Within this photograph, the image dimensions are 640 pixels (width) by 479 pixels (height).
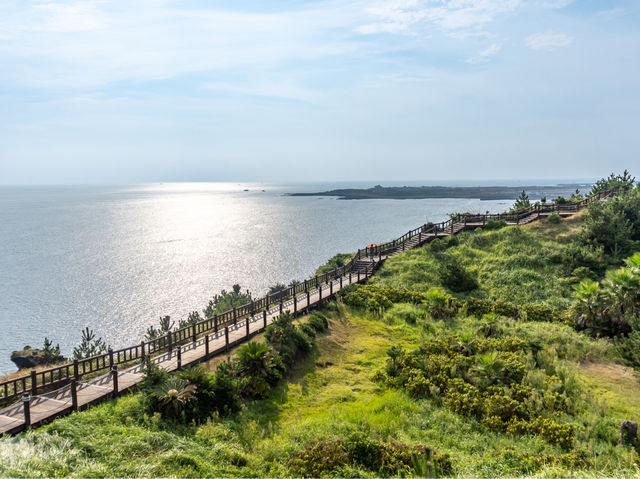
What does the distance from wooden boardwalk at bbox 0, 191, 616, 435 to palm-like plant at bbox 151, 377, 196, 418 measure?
1797mm

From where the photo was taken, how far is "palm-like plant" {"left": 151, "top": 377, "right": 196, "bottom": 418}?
1124cm

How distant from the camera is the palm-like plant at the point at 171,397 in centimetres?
1124

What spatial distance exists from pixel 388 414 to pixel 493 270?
23308mm

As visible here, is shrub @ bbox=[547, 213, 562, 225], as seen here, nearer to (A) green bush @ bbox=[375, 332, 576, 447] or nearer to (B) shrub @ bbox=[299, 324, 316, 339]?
(A) green bush @ bbox=[375, 332, 576, 447]

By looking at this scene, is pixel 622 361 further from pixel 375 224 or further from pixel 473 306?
pixel 375 224

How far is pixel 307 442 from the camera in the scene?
1059cm

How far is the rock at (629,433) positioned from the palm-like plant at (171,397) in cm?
1196

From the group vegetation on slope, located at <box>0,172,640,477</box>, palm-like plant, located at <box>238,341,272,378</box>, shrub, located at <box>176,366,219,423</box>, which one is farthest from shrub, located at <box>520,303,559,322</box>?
shrub, located at <box>176,366,219,423</box>

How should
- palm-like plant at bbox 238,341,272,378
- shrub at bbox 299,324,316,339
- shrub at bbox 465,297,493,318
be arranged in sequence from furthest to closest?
shrub at bbox 465,297,493,318 → shrub at bbox 299,324,316,339 → palm-like plant at bbox 238,341,272,378

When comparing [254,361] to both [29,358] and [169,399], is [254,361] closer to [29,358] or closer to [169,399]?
[169,399]

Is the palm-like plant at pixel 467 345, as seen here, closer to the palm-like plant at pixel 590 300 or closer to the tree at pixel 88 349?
the palm-like plant at pixel 590 300

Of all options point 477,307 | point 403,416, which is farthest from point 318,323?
point 477,307

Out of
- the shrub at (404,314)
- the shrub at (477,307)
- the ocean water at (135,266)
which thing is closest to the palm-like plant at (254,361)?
the shrub at (404,314)

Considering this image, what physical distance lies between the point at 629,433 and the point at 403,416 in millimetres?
6023
